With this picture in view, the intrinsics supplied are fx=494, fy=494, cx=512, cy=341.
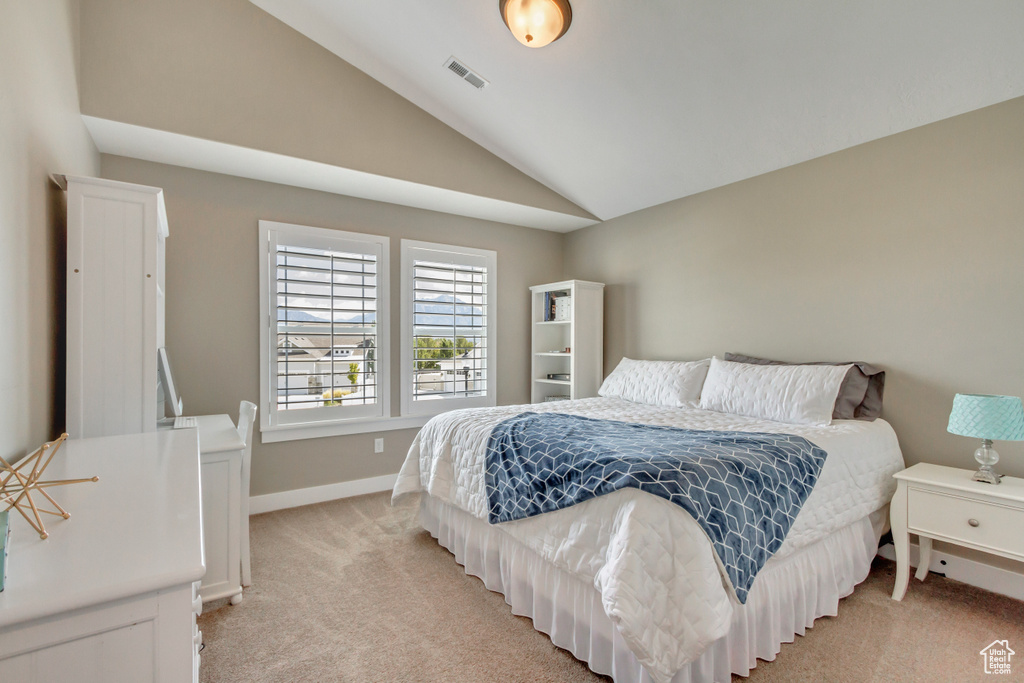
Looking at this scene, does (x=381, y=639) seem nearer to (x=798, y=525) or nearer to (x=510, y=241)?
(x=798, y=525)

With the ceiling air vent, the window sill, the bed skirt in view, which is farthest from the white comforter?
the ceiling air vent

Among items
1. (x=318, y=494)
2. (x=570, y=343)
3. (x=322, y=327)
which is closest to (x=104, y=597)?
(x=322, y=327)

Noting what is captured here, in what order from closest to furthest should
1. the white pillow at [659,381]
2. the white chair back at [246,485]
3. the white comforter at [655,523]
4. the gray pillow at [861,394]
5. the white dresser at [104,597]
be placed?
the white dresser at [104,597]
the white comforter at [655,523]
the white chair back at [246,485]
the gray pillow at [861,394]
the white pillow at [659,381]

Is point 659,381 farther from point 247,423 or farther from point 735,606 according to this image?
point 247,423

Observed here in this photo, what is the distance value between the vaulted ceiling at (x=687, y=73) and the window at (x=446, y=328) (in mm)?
1040

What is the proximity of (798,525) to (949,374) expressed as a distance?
1.34 meters

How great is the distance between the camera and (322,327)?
3.54m


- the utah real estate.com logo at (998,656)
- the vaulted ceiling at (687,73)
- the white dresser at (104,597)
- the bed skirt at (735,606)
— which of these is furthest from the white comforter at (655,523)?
the vaulted ceiling at (687,73)

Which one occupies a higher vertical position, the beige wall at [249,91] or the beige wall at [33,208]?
the beige wall at [249,91]

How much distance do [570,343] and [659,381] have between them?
1.05 meters

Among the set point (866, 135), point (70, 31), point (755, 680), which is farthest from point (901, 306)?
point (70, 31)

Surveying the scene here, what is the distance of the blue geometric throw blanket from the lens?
5.16 ft

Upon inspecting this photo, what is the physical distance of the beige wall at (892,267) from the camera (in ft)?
7.63

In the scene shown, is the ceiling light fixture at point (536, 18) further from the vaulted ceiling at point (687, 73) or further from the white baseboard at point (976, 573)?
the white baseboard at point (976, 573)
